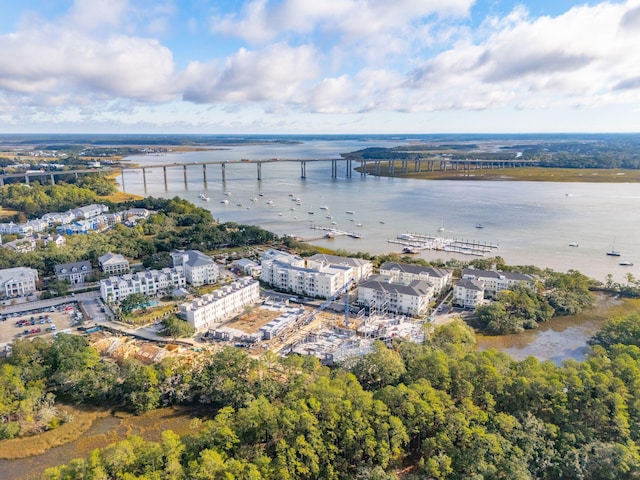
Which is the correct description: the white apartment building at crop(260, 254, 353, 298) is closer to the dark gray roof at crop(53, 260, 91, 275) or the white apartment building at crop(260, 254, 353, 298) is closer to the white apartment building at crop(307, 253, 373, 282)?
the white apartment building at crop(307, 253, 373, 282)

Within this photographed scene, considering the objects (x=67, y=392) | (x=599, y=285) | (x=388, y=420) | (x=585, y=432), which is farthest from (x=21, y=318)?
(x=599, y=285)

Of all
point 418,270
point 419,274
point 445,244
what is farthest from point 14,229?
point 445,244

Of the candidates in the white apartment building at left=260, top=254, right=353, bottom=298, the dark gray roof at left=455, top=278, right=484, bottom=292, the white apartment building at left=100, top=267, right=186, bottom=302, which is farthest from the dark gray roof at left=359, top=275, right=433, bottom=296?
the white apartment building at left=100, top=267, right=186, bottom=302

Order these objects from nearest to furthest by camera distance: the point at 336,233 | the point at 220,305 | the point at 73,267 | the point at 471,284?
1. the point at 220,305
2. the point at 471,284
3. the point at 73,267
4. the point at 336,233

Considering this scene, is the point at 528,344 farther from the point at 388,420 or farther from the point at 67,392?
the point at 67,392

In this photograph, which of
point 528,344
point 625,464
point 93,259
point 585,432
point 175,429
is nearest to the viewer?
point 625,464

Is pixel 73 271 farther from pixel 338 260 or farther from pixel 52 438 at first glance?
pixel 338 260

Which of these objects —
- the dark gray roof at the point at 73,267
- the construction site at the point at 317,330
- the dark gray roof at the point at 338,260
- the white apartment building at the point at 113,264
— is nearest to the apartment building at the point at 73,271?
the dark gray roof at the point at 73,267
